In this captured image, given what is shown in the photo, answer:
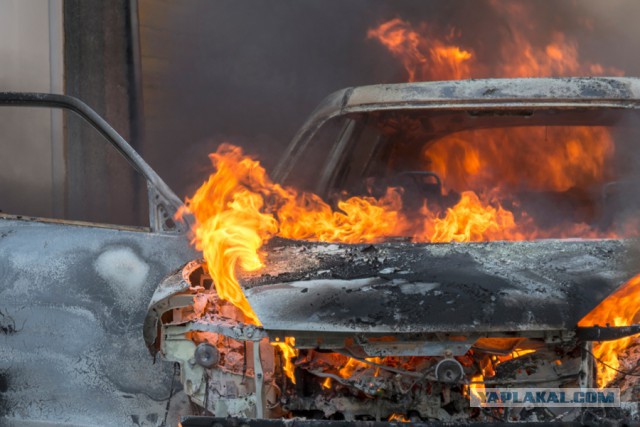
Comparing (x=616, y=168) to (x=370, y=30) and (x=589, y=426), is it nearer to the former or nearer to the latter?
(x=589, y=426)

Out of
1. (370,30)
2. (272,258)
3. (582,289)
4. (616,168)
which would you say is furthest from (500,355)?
(370,30)

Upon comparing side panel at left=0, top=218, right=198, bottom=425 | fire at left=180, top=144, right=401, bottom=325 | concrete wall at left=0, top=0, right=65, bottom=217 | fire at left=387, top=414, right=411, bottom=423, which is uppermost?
concrete wall at left=0, top=0, right=65, bottom=217

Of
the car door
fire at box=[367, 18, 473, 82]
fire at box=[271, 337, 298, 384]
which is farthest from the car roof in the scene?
fire at box=[367, 18, 473, 82]

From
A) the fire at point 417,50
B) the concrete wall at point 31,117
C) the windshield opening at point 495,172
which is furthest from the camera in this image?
the fire at point 417,50

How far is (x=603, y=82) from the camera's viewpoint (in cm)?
461

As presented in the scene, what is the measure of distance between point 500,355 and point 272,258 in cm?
103

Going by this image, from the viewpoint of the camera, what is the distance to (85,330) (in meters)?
4.59

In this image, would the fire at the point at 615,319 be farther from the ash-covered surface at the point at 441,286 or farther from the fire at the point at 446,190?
the fire at the point at 446,190

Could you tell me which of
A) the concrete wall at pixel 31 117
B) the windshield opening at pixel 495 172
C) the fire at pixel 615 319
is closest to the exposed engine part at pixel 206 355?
the windshield opening at pixel 495 172

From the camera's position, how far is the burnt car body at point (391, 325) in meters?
3.34

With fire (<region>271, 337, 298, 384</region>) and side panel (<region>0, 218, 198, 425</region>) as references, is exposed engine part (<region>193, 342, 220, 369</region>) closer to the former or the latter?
fire (<region>271, 337, 298, 384</region>)

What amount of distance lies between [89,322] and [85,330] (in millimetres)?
42

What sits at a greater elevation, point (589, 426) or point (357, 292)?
point (357, 292)

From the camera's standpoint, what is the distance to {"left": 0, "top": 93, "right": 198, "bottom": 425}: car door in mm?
4539
